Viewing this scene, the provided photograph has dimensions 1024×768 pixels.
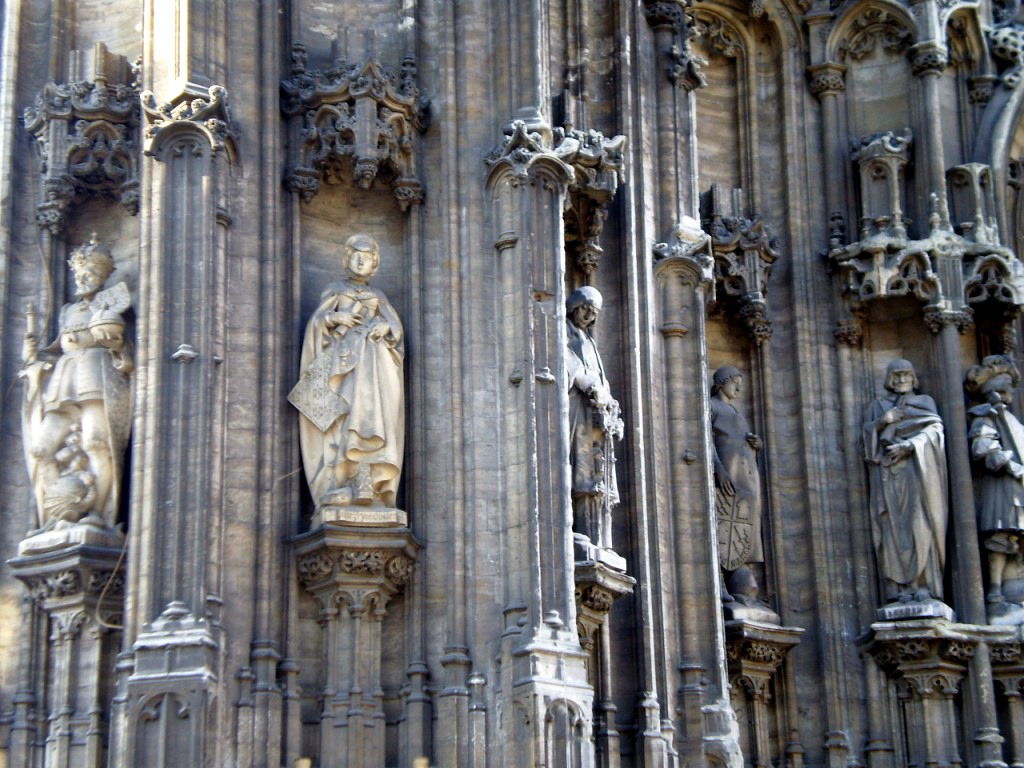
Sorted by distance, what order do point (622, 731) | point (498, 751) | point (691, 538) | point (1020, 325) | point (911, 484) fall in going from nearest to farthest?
1. point (498, 751)
2. point (622, 731)
3. point (691, 538)
4. point (911, 484)
5. point (1020, 325)

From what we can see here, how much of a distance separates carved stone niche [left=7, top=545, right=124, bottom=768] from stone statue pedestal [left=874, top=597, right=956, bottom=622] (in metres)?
9.02

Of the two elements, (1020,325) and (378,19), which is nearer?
(378,19)

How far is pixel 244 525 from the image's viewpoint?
24141 mm

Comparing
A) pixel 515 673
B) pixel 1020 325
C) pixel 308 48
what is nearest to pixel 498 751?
pixel 515 673

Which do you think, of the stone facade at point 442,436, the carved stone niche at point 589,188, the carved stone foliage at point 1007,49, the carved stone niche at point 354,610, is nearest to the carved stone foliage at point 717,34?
the stone facade at point 442,436

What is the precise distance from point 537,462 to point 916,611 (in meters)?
6.47

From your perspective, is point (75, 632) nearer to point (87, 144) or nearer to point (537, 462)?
point (537, 462)

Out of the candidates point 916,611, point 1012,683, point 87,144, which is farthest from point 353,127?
point 1012,683

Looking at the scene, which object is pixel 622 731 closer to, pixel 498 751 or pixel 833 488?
pixel 498 751

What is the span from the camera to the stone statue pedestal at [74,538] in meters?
24.5

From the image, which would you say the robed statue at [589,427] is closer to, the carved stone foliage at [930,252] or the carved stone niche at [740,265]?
the carved stone niche at [740,265]

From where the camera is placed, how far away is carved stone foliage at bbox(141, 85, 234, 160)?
24922mm

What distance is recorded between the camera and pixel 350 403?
24.6m

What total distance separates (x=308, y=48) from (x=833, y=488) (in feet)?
26.9
